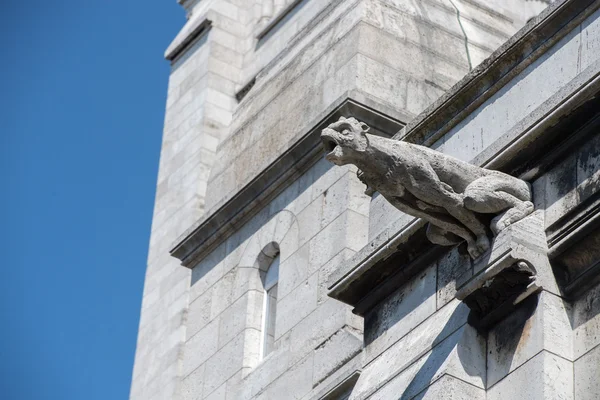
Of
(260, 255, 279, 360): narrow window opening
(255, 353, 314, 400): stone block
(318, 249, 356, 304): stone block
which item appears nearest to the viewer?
(255, 353, 314, 400): stone block

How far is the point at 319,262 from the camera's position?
18812 millimetres

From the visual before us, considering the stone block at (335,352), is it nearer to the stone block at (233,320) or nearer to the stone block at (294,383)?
the stone block at (294,383)

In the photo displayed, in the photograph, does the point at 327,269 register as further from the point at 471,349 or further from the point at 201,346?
the point at 471,349

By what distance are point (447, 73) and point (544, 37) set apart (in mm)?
7099

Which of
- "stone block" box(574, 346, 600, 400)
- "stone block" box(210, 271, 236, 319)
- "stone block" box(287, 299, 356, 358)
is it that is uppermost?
"stone block" box(210, 271, 236, 319)

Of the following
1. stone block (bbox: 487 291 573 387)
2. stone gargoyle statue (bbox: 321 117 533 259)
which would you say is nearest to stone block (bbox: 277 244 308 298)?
stone gargoyle statue (bbox: 321 117 533 259)

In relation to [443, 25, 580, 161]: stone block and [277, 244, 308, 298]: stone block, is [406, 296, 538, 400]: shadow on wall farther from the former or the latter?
[277, 244, 308, 298]: stone block

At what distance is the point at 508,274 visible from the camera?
1258 cm

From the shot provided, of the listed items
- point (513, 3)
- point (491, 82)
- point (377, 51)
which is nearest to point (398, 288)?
point (491, 82)

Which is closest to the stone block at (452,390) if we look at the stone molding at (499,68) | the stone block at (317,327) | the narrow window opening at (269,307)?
the stone molding at (499,68)

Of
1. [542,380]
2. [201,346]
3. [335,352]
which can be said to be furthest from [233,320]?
[542,380]

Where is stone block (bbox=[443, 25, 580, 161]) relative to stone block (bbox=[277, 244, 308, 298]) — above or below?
below

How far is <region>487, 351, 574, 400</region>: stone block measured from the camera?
11.8 m

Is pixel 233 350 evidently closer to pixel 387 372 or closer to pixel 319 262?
pixel 319 262
